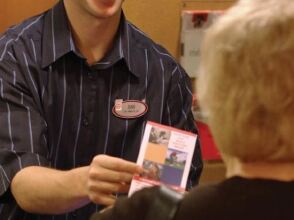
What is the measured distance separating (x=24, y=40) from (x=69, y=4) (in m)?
0.16

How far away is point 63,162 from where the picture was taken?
1.52 meters

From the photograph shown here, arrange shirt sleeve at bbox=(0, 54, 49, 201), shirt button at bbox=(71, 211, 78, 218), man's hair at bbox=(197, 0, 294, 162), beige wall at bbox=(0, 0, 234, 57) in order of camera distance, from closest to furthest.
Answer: man's hair at bbox=(197, 0, 294, 162), shirt sleeve at bbox=(0, 54, 49, 201), shirt button at bbox=(71, 211, 78, 218), beige wall at bbox=(0, 0, 234, 57)

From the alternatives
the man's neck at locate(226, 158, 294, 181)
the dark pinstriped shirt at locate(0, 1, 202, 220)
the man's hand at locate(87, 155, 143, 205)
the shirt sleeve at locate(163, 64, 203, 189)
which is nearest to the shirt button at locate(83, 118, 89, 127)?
the dark pinstriped shirt at locate(0, 1, 202, 220)

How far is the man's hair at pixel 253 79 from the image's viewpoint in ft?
2.43

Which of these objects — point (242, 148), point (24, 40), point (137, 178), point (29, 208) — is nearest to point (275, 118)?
point (242, 148)

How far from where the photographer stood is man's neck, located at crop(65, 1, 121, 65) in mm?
1543

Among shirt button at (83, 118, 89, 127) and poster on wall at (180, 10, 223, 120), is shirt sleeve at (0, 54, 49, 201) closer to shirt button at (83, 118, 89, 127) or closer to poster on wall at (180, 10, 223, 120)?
shirt button at (83, 118, 89, 127)

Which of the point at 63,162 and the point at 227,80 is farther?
the point at 63,162

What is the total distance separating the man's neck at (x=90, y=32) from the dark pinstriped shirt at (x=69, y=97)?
2cm

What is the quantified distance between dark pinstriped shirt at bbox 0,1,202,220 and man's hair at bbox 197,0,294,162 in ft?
2.32

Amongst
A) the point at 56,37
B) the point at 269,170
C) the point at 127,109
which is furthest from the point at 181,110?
the point at 269,170

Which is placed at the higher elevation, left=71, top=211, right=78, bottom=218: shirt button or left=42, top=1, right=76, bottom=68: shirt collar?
left=42, top=1, right=76, bottom=68: shirt collar

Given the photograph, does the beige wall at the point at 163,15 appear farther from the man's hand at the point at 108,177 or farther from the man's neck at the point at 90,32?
the man's hand at the point at 108,177

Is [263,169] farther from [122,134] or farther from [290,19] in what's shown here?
[122,134]
